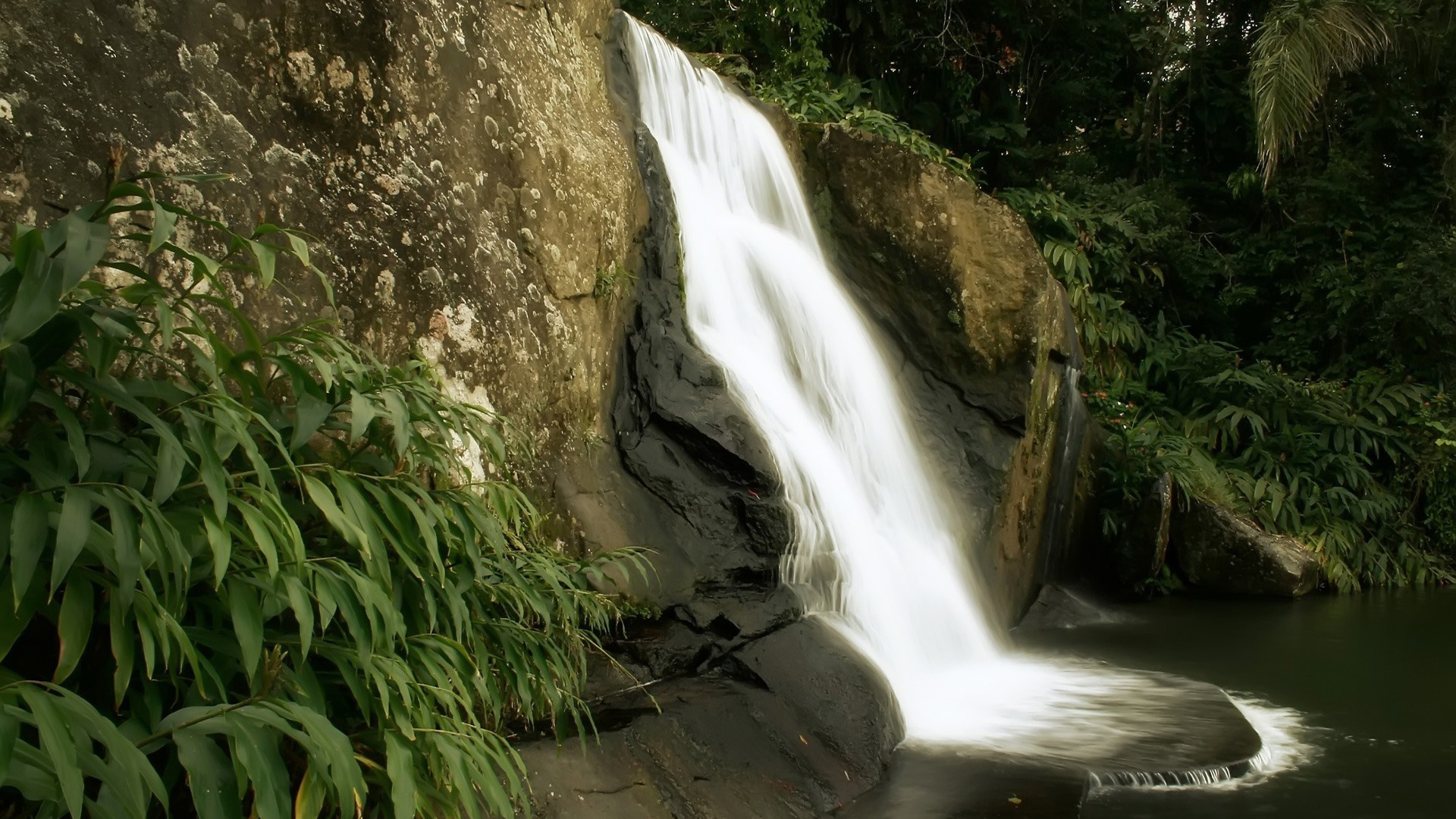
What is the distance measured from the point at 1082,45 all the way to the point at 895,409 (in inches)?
353

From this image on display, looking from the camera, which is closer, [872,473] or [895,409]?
[872,473]

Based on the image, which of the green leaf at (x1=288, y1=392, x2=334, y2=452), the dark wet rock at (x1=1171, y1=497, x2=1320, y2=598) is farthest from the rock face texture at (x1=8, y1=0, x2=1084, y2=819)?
the dark wet rock at (x1=1171, y1=497, x2=1320, y2=598)

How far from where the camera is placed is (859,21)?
42.1ft

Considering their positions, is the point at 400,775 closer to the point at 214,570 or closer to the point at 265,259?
the point at 214,570

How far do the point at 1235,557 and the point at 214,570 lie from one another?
9048mm

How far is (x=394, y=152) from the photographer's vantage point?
4.24 meters

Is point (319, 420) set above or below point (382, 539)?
above

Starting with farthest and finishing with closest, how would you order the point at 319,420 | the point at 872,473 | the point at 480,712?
the point at 872,473 → the point at 480,712 → the point at 319,420

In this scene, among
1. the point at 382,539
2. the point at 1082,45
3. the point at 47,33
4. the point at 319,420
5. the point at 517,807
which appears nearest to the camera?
the point at 319,420

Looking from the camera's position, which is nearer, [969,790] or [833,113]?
[969,790]

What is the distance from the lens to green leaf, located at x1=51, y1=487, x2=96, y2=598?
2061 millimetres

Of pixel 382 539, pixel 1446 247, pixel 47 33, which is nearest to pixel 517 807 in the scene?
pixel 382 539

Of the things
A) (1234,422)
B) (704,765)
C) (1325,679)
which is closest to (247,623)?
(704,765)

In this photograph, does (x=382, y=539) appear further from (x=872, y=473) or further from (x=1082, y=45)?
(x=1082, y=45)
